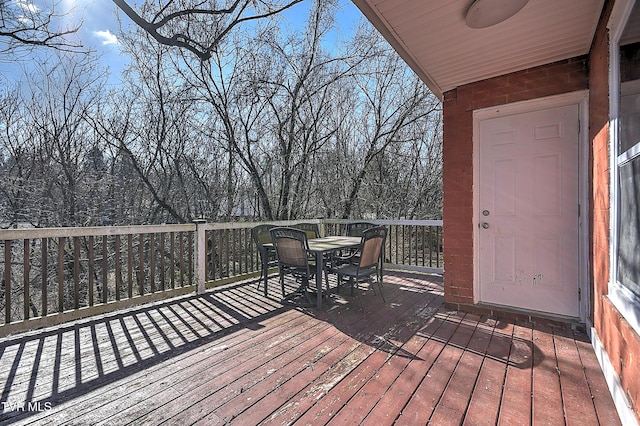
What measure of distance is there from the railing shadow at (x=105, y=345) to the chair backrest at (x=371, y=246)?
102 centimetres

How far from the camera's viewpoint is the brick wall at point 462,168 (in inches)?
123

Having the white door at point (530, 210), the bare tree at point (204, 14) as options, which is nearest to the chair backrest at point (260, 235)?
the white door at point (530, 210)

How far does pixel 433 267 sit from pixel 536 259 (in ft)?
7.06

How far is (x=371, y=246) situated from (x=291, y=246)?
894 millimetres

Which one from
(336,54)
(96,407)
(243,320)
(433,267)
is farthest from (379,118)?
(96,407)

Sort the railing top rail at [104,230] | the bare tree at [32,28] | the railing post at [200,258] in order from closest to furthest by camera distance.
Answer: the railing top rail at [104,230]
the bare tree at [32,28]
the railing post at [200,258]

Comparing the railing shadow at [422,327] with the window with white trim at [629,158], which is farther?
the railing shadow at [422,327]

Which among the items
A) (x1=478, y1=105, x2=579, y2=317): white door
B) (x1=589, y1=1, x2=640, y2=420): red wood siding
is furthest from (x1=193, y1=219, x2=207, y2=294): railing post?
(x1=589, y1=1, x2=640, y2=420): red wood siding

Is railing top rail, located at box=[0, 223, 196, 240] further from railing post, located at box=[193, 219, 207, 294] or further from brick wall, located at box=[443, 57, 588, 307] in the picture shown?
brick wall, located at box=[443, 57, 588, 307]

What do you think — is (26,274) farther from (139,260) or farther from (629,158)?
(629,158)

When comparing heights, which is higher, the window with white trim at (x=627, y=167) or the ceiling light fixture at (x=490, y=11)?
the ceiling light fixture at (x=490, y=11)

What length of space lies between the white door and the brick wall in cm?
12

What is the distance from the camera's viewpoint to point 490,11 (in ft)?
6.80

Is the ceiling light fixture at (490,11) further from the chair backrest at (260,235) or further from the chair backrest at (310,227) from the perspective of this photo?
the chair backrest at (310,227)
